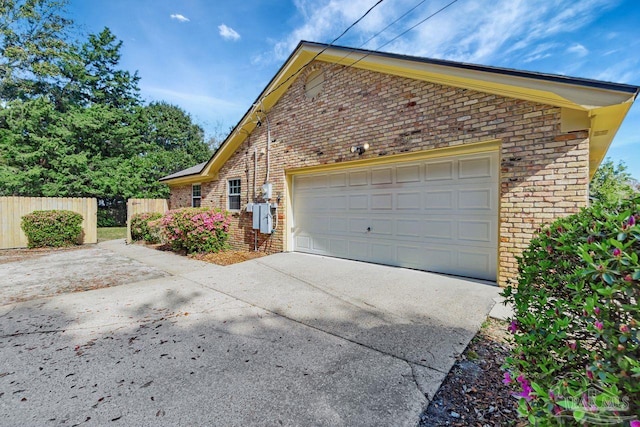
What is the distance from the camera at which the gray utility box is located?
8.25m

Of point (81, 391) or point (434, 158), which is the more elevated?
point (434, 158)

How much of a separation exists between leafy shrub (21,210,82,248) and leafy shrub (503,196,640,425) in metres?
14.3

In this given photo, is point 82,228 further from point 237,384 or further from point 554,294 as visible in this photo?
point 554,294

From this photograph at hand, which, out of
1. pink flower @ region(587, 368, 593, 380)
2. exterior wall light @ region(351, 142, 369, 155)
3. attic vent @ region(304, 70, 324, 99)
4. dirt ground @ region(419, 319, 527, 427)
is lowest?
dirt ground @ region(419, 319, 527, 427)

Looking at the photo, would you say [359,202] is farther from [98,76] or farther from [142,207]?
[98,76]

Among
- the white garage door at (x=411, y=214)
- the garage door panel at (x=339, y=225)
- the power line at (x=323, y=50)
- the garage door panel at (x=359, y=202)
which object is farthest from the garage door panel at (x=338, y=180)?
the power line at (x=323, y=50)

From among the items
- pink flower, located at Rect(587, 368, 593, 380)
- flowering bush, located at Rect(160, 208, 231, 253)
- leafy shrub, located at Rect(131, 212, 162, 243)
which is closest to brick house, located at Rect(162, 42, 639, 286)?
flowering bush, located at Rect(160, 208, 231, 253)

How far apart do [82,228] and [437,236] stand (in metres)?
14.0

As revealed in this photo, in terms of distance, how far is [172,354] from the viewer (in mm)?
2801

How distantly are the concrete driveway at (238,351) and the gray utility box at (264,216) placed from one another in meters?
3.24

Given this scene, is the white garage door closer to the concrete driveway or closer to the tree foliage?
the concrete driveway

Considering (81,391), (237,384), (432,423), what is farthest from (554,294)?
(81,391)

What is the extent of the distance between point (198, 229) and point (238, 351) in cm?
635

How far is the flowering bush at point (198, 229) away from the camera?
27.8 ft
